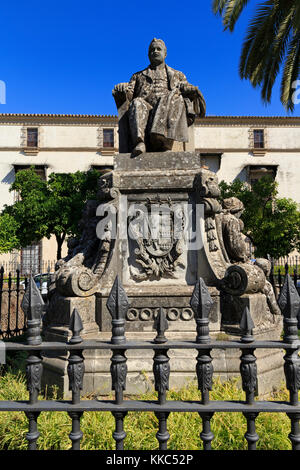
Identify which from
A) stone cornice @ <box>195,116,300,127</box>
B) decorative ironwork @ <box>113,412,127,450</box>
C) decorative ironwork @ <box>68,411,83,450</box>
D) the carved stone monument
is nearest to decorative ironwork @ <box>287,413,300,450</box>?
decorative ironwork @ <box>113,412,127,450</box>

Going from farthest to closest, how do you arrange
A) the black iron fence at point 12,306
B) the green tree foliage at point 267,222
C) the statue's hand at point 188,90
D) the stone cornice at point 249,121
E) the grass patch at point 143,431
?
the stone cornice at point 249,121, the green tree foliage at point 267,222, the black iron fence at point 12,306, the statue's hand at point 188,90, the grass patch at point 143,431

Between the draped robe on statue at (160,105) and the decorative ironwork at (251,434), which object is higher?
the draped robe on statue at (160,105)

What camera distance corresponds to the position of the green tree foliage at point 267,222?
62.5 feet

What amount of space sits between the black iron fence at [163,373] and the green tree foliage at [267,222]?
17.7 m

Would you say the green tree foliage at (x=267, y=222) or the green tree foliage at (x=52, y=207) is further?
the green tree foliage at (x=52, y=207)

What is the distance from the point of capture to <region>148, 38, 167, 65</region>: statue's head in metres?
4.90

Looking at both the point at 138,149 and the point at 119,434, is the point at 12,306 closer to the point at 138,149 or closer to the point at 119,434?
the point at 138,149

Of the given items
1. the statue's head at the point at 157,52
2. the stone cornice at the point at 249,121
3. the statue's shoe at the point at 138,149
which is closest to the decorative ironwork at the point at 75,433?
A: the statue's shoe at the point at 138,149

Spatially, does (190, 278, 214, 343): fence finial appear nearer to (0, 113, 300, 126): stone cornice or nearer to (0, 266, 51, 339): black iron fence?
(0, 266, 51, 339): black iron fence

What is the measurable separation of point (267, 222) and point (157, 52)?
15700 millimetres

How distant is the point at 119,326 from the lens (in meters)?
1.92

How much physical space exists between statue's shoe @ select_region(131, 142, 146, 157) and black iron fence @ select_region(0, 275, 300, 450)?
112 inches

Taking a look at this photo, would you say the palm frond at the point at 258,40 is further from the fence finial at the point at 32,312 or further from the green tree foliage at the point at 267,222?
the green tree foliage at the point at 267,222
